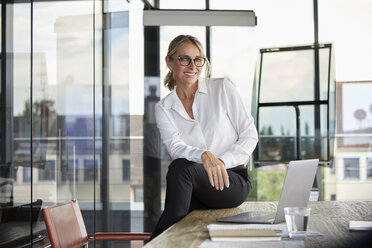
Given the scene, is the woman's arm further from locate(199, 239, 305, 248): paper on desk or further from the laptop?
locate(199, 239, 305, 248): paper on desk

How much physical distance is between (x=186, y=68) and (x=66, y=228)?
3.44 feet

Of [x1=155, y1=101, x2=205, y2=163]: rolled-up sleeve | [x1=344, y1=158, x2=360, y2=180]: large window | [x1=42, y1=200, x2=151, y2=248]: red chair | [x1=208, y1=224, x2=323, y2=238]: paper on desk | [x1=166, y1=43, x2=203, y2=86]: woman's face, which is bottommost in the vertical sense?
[x1=344, y1=158, x2=360, y2=180]: large window

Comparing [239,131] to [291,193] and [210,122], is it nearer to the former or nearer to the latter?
[210,122]

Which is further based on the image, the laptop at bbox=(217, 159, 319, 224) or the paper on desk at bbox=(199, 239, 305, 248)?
the laptop at bbox=(217, 159, 319, 224)

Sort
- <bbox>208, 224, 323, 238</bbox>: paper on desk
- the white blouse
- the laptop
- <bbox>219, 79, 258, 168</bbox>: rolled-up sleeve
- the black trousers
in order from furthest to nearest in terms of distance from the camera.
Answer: the white blouse → <bbox>219, 79, 258, 168</bbox>: rolled-up sleeve → the black trousers → the laptop → <bbox>208, 224, 323, 238</bbox>: paper on desk

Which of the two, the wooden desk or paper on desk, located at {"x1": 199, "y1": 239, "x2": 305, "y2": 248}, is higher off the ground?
paper on desk, located at {"x1": 199, "y1": 239, "x2": 305, "y2": 248}

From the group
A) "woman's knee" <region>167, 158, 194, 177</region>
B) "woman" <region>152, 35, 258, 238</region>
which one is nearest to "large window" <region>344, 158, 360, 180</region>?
"woman" <region>152, 35, 258, 238</region>

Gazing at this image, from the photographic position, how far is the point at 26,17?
2.85m

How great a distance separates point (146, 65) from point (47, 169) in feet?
10.4

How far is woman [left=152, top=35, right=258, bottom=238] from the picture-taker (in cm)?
236

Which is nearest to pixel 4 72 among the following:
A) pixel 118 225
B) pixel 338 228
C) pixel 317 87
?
pixel 338 228

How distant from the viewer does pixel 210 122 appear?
2.71 meters

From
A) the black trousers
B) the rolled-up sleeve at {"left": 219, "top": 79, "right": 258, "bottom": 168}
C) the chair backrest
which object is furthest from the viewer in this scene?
the rolled-up sleeve at {"left": 219, "top": 79, "right": 258, "bottom": 168}

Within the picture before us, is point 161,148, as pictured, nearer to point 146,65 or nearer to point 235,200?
point 146,65
